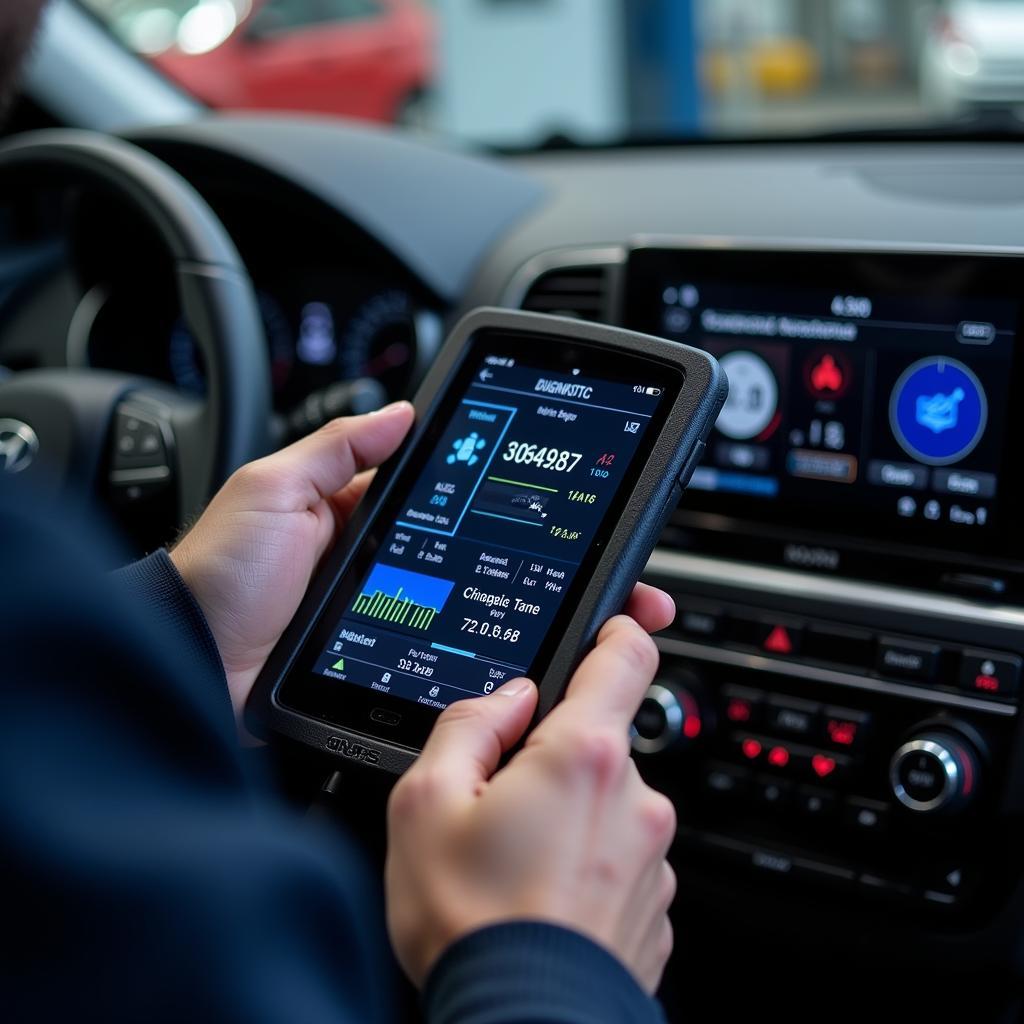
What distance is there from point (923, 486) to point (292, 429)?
2.20 feet

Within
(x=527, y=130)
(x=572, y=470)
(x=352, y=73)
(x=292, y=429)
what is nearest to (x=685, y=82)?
(x=527, y=130)

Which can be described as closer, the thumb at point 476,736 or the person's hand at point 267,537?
the thumb at point 476,736

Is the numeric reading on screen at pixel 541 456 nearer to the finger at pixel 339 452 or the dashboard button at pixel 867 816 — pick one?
the finger at pixel 339 452

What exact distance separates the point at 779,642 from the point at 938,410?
0.93ft

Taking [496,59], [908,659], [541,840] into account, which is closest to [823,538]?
[908,659]

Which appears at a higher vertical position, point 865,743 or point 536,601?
point 536,601

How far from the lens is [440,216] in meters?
1.65

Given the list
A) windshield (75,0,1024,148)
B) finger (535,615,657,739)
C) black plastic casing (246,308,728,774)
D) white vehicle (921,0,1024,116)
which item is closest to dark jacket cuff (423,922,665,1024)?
finger (535,615,657,739)

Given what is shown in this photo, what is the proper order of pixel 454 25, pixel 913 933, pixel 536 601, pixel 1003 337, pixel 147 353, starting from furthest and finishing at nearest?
pixel 454 25 → pixel 147 353 → pixel 913 933 → pixel 1003 337 → pixel 536 601

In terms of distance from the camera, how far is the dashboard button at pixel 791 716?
132cm

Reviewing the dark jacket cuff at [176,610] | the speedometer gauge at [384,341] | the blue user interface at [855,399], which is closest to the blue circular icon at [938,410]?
the blue user interface at [855,399]

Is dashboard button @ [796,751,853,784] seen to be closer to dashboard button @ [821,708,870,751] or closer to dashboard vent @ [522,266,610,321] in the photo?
dashboard button @ [821,708,870,751]

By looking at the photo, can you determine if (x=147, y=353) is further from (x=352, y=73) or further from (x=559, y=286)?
(x=352, y=73)

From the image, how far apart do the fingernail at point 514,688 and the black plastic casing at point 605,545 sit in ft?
0.09
